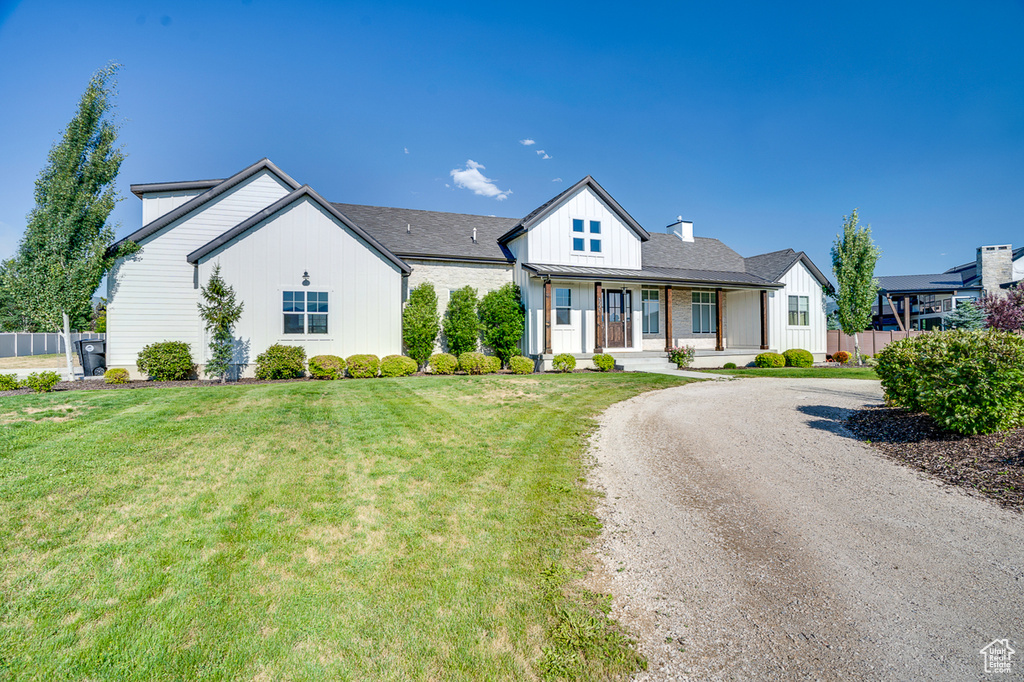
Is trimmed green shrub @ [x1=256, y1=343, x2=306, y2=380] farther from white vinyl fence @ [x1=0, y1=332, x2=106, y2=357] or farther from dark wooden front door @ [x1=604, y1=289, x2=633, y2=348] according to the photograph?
white vinyl fence @ [x1=0, y1=332, x2=106, y2=357]

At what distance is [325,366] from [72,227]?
8349 millimetres

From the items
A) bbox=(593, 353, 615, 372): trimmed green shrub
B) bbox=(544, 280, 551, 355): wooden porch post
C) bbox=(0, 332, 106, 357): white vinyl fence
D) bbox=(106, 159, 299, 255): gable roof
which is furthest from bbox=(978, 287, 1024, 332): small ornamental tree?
bbox=(0, 332, 106, 357): white vinyl fence

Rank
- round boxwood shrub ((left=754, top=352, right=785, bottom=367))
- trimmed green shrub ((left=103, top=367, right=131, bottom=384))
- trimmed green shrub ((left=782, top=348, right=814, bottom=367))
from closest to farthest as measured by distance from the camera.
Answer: trimmed green shrub ((left=103, top=367, right=131, bottom=384)), round boxwood shrub ((left=754, top=352, right=785, bottom=367)), trimmed green shrub ((left=782, top=348, right=814, bottom=367))

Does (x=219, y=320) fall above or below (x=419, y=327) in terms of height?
above

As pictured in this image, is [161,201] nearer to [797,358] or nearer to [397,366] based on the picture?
[397,366]

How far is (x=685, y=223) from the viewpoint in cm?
2502

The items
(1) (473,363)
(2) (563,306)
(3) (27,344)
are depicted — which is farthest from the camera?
(3) (27,344)

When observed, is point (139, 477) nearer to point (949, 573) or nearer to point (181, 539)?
point (181, 539)

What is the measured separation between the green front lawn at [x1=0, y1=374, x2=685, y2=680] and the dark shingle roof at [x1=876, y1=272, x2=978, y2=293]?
42.7m

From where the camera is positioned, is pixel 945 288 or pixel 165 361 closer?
pixel 165 361

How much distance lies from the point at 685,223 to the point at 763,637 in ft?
82.6

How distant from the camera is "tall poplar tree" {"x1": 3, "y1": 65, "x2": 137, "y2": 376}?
1287cm

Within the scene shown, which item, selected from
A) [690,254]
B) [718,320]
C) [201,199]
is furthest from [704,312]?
[201,199]

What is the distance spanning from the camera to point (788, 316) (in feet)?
71.8
